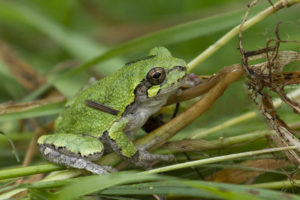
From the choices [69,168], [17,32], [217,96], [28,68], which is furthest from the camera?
[17,32]

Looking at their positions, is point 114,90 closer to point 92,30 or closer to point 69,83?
point 69,83

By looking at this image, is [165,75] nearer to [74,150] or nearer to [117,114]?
[117,114]

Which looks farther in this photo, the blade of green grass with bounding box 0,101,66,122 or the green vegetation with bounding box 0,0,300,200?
the blade of green grass with bounding box 0,101,66,122

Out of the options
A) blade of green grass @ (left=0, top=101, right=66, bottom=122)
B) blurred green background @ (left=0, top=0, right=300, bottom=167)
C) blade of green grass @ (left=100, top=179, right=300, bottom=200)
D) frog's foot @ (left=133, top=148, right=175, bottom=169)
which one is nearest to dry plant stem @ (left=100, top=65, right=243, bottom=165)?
frog's foot @ (left=133, top=148, right=175, bottom=169)

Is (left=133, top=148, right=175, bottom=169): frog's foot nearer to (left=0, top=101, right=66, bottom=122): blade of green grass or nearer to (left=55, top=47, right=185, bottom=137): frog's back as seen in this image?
(left=55, top=47, right=185, bottom=137): frog's back

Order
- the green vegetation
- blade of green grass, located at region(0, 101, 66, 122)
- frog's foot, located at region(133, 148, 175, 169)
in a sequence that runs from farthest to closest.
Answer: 1. blade of green grass, located at region(0, 101, 66, 122)
2. frog's foot, located at region(133, 148, 175, 169)
3. the green vegetation

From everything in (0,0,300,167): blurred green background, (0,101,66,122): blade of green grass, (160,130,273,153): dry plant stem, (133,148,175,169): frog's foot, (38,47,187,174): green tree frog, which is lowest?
(160,130,273,153): dry plant stem

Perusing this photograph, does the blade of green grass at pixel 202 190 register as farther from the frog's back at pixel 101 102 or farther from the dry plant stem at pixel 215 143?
the frog's back at pixel 101 102

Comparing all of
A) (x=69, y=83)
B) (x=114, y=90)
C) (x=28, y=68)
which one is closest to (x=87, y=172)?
(x=114, y=90)
